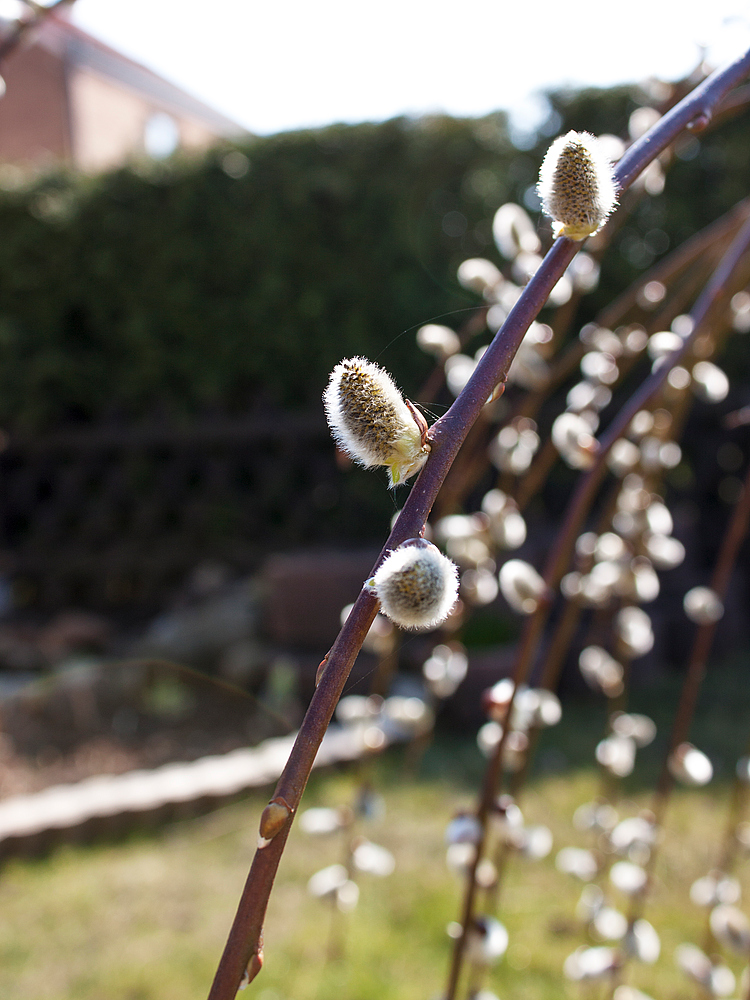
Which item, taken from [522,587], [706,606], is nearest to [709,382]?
[706,606]

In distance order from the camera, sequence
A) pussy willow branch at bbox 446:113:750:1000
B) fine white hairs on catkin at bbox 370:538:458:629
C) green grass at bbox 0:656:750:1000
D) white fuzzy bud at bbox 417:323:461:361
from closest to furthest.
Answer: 1. fine white hairs on catkin at bbox 370:538:458:629
2. pussy willow branch at bbox 446:113:750:1000
3. white fuzzy bud at bbox 417:323:461:361
4. green grass at bbox 0:656:750:1000

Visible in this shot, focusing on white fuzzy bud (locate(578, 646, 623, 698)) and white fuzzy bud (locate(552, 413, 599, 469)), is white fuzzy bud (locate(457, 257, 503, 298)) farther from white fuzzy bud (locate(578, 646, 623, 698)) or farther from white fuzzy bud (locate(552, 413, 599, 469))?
white fuzzy bud (locate(578, 646, 623, 698))

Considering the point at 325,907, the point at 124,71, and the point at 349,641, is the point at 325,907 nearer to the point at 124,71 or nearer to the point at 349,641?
the point at 349,641

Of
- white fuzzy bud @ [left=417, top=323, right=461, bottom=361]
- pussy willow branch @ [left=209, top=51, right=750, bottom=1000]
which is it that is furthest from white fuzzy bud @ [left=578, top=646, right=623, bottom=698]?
pussy willow branch @ [left=209, top=51, right=750, bottom=1000]

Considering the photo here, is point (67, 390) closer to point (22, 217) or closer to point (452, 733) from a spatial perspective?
point (22, 217)

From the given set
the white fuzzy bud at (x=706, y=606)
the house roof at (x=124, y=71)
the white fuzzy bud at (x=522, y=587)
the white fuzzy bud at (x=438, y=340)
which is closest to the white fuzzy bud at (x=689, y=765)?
the white fuzzy bud at (x=706, y=606)
